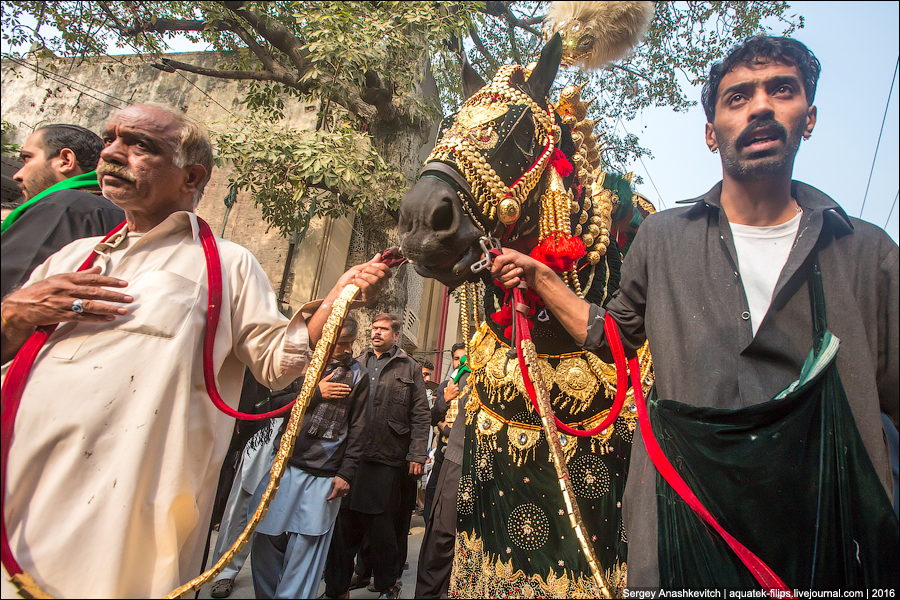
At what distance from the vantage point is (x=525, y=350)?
2029 mm

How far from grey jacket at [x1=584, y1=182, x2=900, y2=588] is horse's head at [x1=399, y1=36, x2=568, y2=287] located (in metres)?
0.63

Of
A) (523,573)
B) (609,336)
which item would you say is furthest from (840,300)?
(523,573)

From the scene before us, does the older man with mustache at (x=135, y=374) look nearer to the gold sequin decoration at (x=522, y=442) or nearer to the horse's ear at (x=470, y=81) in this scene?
the gold sequin decoration at (x=522, y=442)

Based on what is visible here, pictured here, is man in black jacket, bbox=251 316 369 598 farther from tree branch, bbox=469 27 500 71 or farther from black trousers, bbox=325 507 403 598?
tree branch, bbox=469 27 500 71

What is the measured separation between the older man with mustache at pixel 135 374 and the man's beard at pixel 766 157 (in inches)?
48.9

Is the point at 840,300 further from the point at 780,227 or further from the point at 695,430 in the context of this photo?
the point at 695,430

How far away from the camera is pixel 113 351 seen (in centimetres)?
161

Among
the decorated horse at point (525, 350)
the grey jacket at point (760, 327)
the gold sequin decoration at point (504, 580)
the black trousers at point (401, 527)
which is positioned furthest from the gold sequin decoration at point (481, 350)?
the black trousers at point (401, 527)

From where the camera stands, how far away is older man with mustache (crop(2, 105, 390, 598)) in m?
1.47

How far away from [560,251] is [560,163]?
49 cm

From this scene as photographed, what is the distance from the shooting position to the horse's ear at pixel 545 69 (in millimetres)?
2604

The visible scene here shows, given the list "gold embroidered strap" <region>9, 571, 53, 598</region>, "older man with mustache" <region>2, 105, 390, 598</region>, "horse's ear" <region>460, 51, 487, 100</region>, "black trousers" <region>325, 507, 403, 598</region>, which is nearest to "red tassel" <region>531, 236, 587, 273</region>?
"older man with mustache" <region>2, 105, 390, 598</region>

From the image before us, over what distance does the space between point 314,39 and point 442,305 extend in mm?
12491

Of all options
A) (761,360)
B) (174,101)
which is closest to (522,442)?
(761,360)
